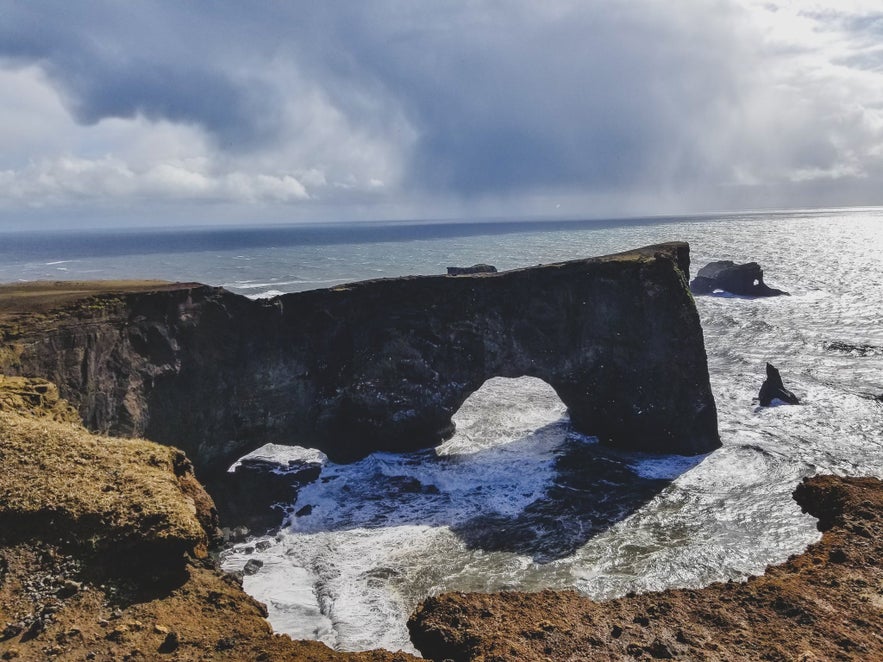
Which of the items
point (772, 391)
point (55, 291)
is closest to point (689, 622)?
point (55, 291)

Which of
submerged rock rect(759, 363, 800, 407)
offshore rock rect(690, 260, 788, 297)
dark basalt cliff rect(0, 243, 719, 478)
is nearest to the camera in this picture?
dark basalt cliff rect(0, 243, 719, 478)

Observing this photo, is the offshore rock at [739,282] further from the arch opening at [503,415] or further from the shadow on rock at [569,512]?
the shadow on rock at [569,512]

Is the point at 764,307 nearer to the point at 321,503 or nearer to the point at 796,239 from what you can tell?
the point at 321,503

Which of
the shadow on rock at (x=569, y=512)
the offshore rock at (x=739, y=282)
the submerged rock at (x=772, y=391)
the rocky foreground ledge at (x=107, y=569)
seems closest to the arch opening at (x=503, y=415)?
the shadow on rock at (x=569, y=512)

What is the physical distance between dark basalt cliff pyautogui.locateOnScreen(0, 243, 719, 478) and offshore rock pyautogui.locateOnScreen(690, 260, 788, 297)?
38.0m

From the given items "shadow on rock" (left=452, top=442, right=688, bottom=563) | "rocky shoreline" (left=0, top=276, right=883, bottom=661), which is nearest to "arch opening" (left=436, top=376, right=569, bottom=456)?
"shadow on rock" (left=452, top=442, right=688, bottom=563)

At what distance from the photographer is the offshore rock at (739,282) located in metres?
59.7

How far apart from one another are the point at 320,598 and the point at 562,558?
7531 millimetres

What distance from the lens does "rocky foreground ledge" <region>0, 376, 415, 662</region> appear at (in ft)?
24.8

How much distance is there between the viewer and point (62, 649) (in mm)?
7258

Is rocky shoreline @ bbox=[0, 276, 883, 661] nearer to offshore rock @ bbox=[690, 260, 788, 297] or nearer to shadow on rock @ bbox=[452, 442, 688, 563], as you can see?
shadow on rock @ bbox=[452, 442, 688, 563]

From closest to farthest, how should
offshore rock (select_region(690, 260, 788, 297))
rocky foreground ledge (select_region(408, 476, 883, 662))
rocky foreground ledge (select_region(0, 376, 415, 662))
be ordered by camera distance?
rocky foreground ledge (select_region(0, 376, 415, 662)) → rocky foreground ledge (select_region(408, 476, 883, 662)) → offshore rock (select_region(690, 260, 788, 297))

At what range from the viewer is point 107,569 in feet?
27.6

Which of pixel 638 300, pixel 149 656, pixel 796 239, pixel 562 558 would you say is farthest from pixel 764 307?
pixel 796 239
